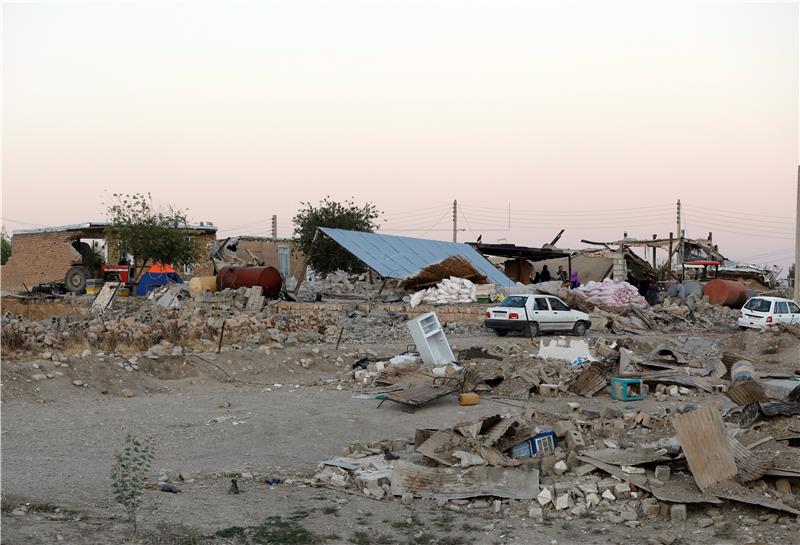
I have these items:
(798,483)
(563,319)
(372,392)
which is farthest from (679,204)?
(798,483)

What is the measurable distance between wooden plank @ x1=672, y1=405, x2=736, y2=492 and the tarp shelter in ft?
96.7

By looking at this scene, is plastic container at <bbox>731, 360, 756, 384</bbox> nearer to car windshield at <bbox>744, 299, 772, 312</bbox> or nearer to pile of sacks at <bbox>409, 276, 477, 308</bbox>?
car windshield at <bbox>744, 299, 772, 312</bbox>

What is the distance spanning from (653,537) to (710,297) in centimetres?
2923

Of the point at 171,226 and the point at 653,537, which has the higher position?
the point at 171,226

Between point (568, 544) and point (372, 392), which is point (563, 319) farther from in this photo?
point (568, 544)

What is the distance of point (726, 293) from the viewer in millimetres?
33531

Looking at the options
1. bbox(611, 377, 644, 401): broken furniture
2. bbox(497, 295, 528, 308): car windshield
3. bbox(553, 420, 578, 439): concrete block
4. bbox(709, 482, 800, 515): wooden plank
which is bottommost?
bbox(611, 377, 644, 401): broken furniture

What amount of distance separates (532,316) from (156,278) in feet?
63.4

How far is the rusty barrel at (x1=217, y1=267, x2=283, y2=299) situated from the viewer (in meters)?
30.0

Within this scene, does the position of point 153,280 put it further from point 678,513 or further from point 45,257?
point 678,513

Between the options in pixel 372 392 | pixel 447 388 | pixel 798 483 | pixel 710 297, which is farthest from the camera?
pixel 710 297

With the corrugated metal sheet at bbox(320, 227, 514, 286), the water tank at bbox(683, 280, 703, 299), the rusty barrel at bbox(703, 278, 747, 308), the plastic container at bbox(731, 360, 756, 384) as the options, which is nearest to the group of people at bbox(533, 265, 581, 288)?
the corrugated metal sheet at bbox(320, 227, 514, 286)

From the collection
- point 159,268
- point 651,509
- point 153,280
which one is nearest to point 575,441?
point 651,509

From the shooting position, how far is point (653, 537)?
7156mm
